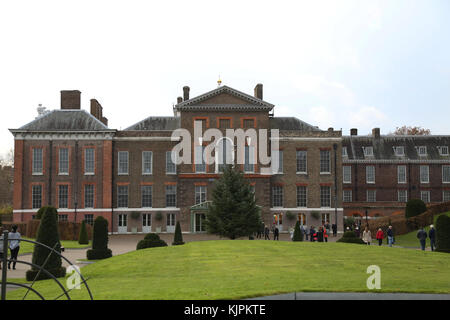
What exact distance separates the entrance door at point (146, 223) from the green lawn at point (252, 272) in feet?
85.5

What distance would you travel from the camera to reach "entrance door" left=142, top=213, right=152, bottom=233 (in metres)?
52.5

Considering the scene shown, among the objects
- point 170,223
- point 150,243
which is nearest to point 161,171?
point 170,223

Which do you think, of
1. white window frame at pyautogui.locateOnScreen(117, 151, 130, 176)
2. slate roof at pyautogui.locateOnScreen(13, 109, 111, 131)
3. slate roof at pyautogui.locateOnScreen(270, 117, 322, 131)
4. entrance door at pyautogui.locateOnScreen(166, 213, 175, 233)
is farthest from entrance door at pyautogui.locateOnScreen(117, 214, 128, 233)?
slate roof at pyautogui.locateOnScreen(270, 117, 322, 131)

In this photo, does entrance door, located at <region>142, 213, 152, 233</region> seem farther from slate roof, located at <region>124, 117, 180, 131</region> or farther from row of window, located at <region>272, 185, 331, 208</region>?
row of window, located at <region>272, 185, 331, 208</region>

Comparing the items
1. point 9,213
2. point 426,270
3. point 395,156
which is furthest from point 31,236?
point 395,156

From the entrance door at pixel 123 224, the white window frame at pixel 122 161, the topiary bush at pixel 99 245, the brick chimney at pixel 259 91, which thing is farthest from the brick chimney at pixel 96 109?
the topiary bush at pixel 99 245

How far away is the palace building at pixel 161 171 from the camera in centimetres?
5141

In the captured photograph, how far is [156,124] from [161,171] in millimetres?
6606

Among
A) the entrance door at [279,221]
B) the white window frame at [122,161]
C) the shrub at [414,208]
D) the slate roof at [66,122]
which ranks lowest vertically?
the entrance door at [279,221]

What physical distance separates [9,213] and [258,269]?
5447cm

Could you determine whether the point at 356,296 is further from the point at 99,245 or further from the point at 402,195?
the point at 402,195

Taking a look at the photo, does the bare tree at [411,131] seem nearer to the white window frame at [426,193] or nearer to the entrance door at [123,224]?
the white window frame at [426,193]

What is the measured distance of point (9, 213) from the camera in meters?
63.9
